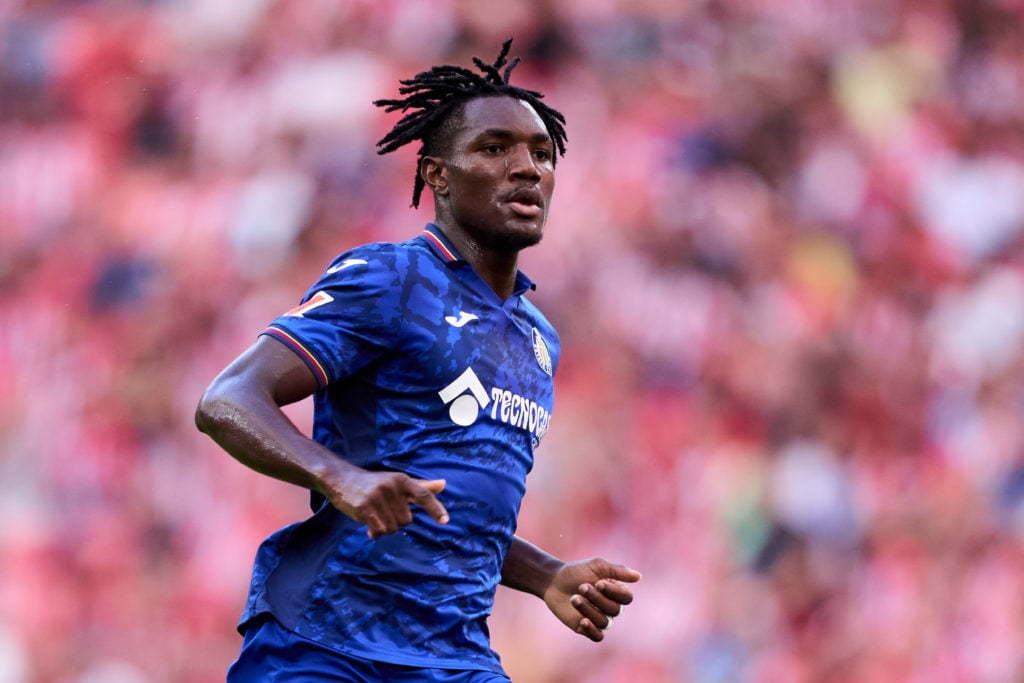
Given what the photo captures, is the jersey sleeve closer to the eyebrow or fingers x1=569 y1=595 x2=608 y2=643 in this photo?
the eyebrow

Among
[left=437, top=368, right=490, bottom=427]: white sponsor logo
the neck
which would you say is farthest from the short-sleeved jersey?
the neck

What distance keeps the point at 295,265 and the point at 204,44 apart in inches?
73.4

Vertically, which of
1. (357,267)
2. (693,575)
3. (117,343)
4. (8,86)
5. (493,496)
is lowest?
(493,496)

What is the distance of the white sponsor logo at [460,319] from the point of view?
341cm

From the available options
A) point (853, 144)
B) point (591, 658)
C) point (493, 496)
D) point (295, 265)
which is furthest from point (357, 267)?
point (853, 144)

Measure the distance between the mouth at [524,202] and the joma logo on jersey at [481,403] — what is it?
1.55ft

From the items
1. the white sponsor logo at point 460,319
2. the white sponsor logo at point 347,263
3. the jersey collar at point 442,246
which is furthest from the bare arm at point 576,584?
the white sponsor logo at point 347,263

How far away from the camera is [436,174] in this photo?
12.4ft

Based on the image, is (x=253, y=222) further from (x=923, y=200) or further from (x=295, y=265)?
(x=923, y=200)

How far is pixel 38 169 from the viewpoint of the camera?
9414 millimetres

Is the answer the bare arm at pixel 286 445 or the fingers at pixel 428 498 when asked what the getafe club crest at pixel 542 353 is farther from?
the fingers at pixel 428 498

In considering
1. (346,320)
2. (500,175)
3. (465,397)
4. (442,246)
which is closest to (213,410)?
(346,320)

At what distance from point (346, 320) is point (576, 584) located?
95cm

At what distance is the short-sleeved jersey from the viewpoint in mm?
3238
